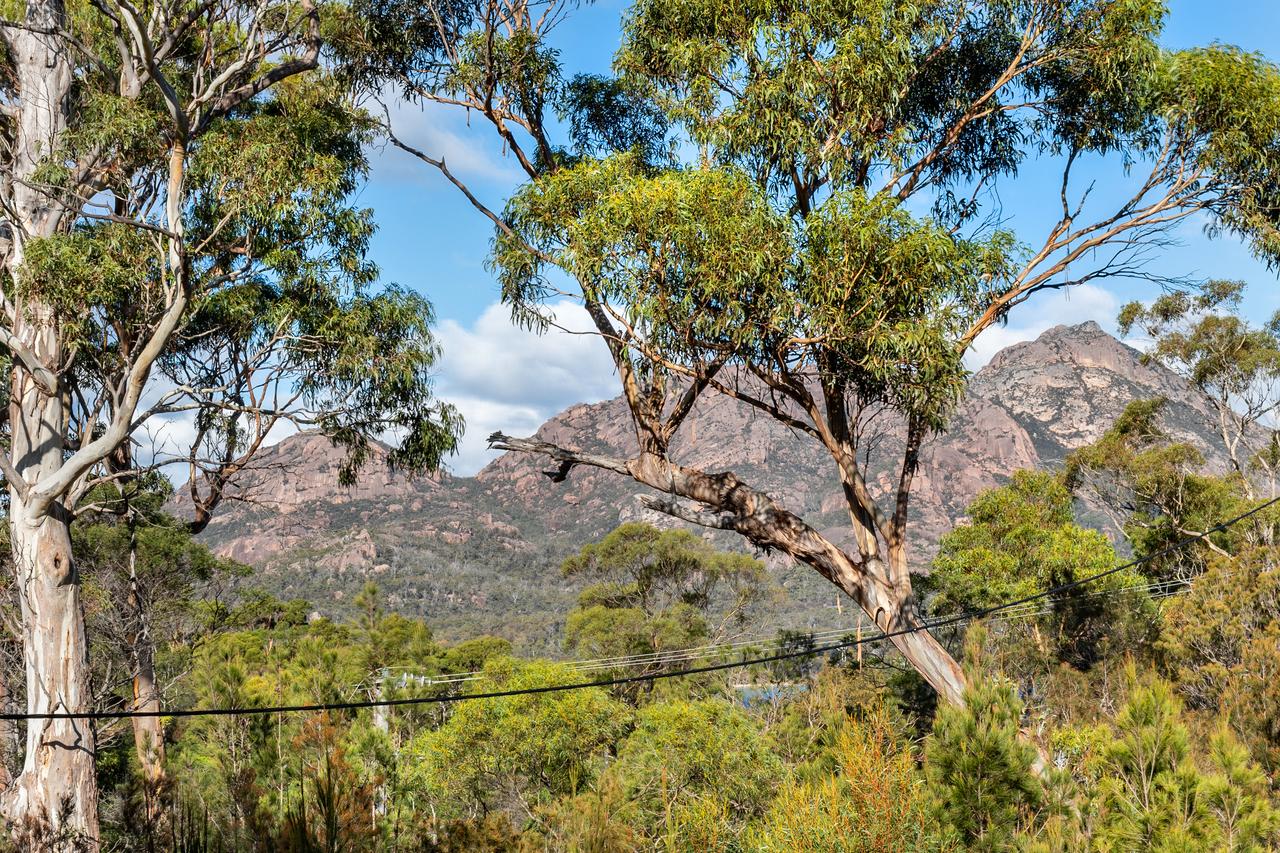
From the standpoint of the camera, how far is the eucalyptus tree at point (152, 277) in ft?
22.0

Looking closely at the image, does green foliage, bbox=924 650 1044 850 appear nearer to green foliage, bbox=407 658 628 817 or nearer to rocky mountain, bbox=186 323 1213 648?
green foliage, bbox=407 658 628 817

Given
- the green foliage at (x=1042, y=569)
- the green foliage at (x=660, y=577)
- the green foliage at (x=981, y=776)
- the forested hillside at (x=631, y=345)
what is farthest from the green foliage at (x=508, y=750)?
the green foliage at (x=660, y=577)

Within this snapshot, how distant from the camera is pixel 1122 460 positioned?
21516 millimetres

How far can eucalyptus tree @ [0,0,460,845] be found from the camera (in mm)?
6691

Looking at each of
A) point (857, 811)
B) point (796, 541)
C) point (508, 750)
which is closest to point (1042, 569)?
point (796, 541)

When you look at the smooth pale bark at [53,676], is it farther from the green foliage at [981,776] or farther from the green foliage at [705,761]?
the green foliage at [981,776]

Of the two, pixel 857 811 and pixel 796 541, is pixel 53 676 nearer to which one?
pixel 796 541

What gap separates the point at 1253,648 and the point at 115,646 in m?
15.3

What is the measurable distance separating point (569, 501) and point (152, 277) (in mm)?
77079

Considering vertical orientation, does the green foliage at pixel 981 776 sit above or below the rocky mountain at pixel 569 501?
below

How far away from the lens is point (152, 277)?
26.3 feet

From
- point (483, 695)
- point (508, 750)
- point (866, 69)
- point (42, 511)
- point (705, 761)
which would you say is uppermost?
point (866, 69)

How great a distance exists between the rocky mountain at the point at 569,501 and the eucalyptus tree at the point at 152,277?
3668cm

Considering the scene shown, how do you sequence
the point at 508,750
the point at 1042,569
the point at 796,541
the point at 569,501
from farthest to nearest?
the point at 569,501
the point at 1042,569
the point at 508,750
the point at 796,541
